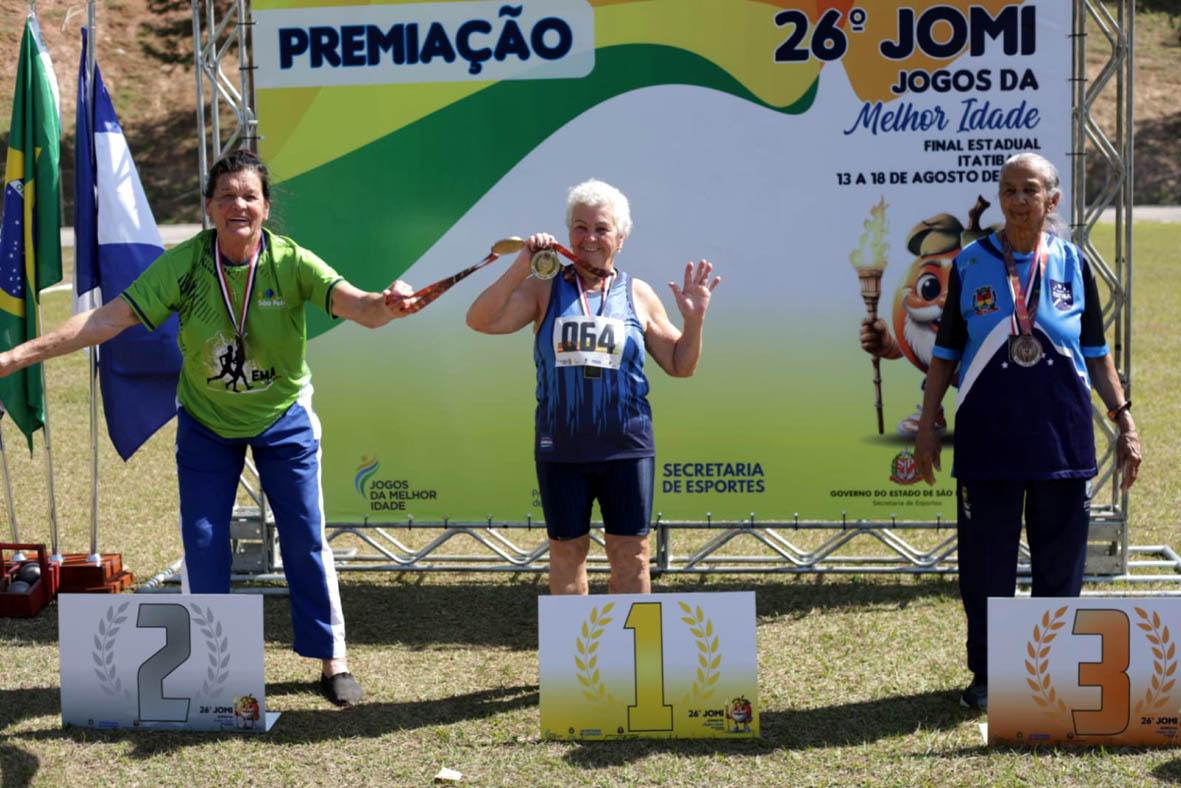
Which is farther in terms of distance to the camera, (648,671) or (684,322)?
(684,322)

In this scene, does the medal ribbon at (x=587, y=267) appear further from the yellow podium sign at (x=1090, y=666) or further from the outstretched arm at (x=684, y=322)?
the yellow podium sign at (x=1090, y=666)

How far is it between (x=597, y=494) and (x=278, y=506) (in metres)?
1.13

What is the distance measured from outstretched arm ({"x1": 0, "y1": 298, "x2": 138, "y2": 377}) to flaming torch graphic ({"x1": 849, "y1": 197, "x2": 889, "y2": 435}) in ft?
10.1

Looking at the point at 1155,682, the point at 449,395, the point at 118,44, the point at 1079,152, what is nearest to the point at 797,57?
the point at 1079,152

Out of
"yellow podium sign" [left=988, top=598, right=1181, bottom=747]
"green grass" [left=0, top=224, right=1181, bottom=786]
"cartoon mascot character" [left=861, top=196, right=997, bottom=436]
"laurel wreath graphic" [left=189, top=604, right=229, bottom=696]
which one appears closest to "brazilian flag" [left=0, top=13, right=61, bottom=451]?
"green grass" [left=0, top=224, right=1181, bottom=786]

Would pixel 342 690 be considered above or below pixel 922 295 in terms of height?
below

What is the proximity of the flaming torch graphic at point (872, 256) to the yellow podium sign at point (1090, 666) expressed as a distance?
6.78ft

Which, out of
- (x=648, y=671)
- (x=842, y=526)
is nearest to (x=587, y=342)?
(x=648, y=671)

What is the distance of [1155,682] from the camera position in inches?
170

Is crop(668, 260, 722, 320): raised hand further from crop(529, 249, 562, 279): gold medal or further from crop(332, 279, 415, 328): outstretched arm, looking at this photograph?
crop(332, 279, 415, 328): outstretched arm

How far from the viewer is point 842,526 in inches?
249

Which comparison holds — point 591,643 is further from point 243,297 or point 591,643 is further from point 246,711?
point 243,297

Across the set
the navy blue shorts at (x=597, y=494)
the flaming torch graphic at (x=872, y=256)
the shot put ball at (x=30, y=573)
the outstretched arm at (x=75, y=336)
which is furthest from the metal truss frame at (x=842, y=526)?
the navy blue shorts at (x=597, y=494)

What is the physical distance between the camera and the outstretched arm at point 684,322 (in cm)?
449
